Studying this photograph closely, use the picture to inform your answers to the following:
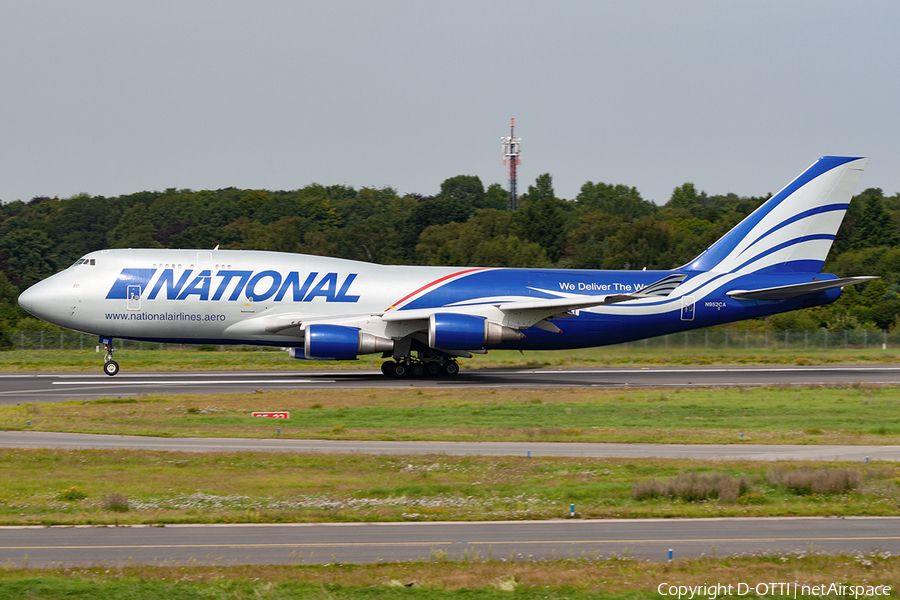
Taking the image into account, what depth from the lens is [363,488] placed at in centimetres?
1612

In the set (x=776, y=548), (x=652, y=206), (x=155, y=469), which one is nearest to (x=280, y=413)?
(x=155, y=469)

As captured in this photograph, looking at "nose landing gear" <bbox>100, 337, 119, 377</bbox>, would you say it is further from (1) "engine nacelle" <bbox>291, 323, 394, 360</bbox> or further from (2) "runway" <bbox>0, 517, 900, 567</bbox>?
(2) "runway" <bbox>0, 517, 900, 567</bbox>

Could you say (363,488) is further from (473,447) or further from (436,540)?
(473,447)

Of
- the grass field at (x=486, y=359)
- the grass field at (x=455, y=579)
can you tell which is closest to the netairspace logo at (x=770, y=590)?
the grass field at (x=455, y=579)

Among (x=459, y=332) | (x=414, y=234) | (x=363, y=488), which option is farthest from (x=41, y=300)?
(x=414, y=234)

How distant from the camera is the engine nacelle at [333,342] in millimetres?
33281

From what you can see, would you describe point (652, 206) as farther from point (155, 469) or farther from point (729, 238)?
point (155, 469)

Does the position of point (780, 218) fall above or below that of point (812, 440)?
above

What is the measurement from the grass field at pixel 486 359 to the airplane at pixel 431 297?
609cm

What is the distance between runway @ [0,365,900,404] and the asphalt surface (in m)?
9.17

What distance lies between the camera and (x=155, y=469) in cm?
1758

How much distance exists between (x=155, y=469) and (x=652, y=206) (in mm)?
154964

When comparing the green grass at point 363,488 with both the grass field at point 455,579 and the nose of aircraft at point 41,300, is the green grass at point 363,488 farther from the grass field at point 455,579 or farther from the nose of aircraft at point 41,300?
the nose of aircraft at point 41,300

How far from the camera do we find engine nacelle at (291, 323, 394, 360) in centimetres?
3328
